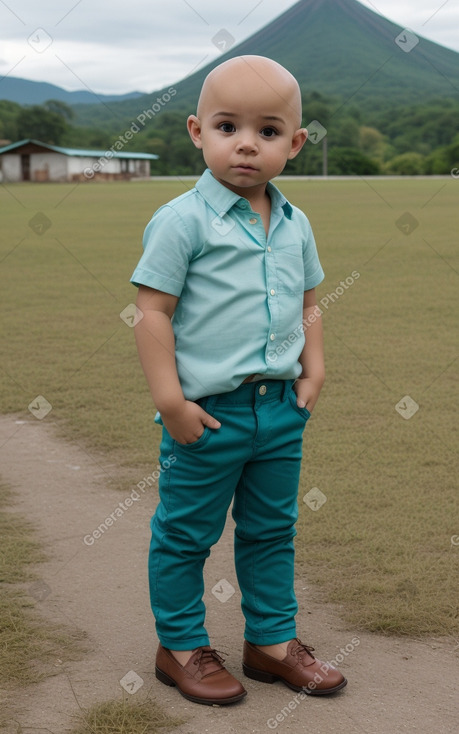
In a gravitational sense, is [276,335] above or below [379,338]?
below

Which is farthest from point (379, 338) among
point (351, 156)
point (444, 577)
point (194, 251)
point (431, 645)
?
point (351, 156)

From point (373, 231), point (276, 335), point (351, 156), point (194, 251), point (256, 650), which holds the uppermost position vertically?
point (351, 156)

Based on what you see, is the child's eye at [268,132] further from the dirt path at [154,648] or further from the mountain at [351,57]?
the mountain at [351,57]

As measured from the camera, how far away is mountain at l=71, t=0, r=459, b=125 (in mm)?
102062

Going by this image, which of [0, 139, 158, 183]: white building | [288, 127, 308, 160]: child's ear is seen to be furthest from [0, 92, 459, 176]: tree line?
[288, 127, 308, 160]: child's ear

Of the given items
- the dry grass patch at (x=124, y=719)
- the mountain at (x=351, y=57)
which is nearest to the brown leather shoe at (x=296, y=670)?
the dry grass patch at (x=124, y=719)

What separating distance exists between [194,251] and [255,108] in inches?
11.4

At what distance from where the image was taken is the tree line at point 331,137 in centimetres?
4444

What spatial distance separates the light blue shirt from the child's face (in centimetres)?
7

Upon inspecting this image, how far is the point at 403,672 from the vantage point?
6.50 feet

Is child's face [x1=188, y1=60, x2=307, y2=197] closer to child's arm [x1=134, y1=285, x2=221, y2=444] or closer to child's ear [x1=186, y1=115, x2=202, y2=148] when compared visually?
child's ear [x1=186, y1=115, x2=202, y2=148]

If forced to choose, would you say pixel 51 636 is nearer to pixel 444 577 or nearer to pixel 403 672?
pixel 403 672

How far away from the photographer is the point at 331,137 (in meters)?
59.8

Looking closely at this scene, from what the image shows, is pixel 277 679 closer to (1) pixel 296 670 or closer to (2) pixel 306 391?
(1) pixel 296 670
